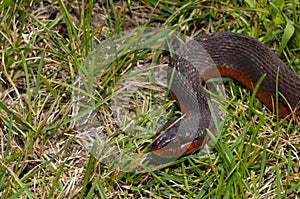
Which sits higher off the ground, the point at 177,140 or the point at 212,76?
the point at 212,76

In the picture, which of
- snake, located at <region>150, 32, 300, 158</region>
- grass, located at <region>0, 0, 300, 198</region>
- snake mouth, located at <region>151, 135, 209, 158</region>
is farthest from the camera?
snake, located at <region>150, 32, 300, 158</region>

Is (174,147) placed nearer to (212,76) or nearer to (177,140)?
(177,140)

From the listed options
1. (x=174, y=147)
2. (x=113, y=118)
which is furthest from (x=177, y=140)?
(x=113, y=118)

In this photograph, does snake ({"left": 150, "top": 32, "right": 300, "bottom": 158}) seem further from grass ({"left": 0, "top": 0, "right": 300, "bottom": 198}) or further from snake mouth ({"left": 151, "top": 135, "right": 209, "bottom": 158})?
grass ({"left": 0, "top": 0, "right": 300, "bottom": 198})

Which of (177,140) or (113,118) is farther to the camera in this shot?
A: (113,118)

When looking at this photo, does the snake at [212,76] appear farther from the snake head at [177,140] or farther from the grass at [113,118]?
the grass at [113,118]

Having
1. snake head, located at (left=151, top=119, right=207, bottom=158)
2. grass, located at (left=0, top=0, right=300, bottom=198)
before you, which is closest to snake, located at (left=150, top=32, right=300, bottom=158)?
snake head, located at (left=151, top=119, right=207, bottom=158)

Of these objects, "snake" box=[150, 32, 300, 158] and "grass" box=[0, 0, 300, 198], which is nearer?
"grass" box=[0, 0, 300, 198]
